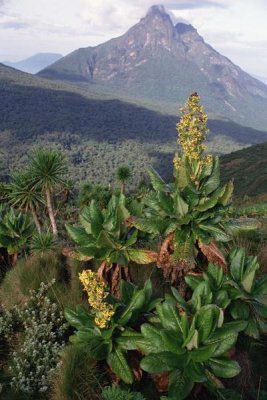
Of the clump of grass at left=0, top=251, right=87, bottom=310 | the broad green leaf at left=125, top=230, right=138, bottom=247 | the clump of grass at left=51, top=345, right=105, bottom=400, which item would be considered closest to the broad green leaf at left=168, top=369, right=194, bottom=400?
the clump of grass at left=51, top=345, right=105, bottom=400

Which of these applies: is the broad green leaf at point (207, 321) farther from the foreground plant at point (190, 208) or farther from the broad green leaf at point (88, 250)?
the broad green leaf at point (88, 250)

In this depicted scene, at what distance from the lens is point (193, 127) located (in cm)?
589

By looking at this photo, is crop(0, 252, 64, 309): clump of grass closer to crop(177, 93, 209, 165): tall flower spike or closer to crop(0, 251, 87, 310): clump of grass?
crop(0, 251, 87, 310): clump of grass

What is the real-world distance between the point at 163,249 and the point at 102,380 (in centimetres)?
185

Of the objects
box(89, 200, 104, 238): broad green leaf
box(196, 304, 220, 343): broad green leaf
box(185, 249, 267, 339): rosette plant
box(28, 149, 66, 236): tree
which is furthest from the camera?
box(28, 149, 66, 236): tree

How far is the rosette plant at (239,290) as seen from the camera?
5.15 metres

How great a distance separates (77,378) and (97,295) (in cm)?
109

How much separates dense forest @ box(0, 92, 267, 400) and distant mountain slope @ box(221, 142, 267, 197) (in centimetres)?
4400

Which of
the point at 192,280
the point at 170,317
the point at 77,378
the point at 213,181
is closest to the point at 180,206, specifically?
the point at 213,181

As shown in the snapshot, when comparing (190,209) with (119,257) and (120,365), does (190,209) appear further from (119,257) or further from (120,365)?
(120,365)

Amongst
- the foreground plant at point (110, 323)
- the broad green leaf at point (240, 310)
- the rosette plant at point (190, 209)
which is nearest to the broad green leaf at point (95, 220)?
the rosette plant at point (190, 209)

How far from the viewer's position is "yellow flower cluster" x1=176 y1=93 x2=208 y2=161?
586 centimetres

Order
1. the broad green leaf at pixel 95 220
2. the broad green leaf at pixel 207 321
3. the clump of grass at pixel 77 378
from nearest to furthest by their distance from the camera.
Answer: the broad green leaf at pixel 207 321
the clump of grass at pixel 77 378
the broad green leaf at pixel 95 220

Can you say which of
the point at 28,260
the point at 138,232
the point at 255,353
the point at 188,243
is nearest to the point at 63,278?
the point at 28,260
